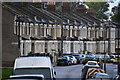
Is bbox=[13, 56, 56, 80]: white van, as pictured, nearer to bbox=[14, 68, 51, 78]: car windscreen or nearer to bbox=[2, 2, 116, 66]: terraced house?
bbox=[14, 68, 51, 78]: car windscreen

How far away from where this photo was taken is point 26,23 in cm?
6575

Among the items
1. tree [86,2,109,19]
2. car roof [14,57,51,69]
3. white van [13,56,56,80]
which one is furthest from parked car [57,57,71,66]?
tree [86,2,109,19]

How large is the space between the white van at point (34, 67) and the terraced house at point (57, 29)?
32376 mm

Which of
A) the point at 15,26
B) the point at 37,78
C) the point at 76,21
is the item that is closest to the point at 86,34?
the point at 76,21

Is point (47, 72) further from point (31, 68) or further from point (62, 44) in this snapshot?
point (62, 44)

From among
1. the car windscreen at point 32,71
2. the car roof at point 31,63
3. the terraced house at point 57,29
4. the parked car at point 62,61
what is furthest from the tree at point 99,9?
the car windscreen at point 32,71

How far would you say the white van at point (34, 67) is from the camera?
79.7ft

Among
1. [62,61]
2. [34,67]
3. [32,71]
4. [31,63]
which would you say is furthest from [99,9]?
[32,71]

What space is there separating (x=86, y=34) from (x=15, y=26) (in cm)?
2873

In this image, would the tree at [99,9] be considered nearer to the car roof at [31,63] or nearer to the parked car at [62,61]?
the parked car at [62,61]

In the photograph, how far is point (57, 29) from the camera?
77188 mm

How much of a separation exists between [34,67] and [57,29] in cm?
5234

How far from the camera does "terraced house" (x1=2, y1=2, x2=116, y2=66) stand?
65.1 meters

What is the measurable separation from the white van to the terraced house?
3238cm
